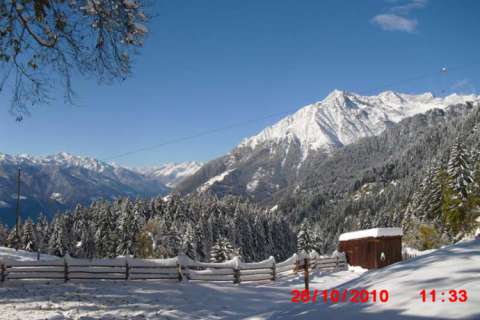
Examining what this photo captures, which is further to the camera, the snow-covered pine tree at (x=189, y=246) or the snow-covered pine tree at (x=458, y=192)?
the snow-covered pine tree at (x=189, y=246)

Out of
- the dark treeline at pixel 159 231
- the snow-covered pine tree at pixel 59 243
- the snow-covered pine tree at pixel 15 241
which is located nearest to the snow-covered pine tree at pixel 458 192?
the dark treeline at pixel 159 231

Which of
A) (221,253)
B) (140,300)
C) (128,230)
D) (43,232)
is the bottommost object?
(221,253)

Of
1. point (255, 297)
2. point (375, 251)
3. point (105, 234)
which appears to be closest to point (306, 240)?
point (105, 234)

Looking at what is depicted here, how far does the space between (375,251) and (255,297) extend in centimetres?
1044

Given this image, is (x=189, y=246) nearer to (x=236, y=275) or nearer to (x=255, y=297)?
(x=236, y=275)

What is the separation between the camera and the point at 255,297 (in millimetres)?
16453

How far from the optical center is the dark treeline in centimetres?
6856

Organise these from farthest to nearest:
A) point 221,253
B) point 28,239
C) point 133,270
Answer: point 28,239 < point 221,253 < point 133,270

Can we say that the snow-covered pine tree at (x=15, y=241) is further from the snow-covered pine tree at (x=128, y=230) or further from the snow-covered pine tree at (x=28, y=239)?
the snow-covered pine tree at (x=128, y=230)

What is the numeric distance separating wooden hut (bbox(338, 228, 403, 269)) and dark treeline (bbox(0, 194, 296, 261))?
3303 cm

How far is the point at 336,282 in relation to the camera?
2072 cm

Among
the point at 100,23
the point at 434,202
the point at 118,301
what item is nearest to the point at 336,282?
the point at 118,301

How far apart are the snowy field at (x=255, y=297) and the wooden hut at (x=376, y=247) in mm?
1017

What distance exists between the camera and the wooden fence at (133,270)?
17.2 meters
